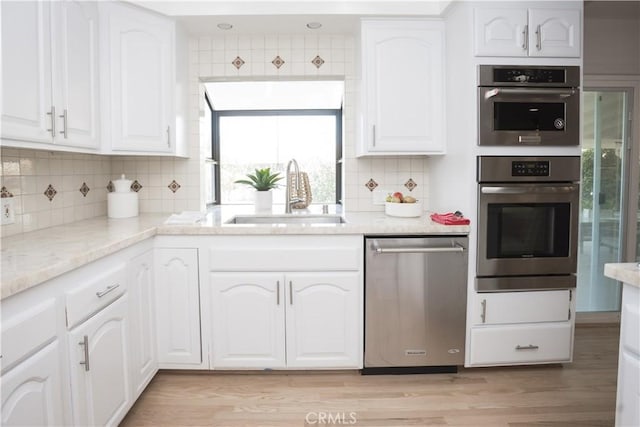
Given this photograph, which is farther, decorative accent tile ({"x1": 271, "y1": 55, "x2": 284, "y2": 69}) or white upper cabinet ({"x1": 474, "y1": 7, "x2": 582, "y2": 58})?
decorative accent tile ({"x1": 271, "y1": 55, "x2": 284, "y2": 69})

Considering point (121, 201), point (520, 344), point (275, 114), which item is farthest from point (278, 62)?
point (520, 344)

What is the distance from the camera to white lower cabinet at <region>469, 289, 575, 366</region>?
231cm

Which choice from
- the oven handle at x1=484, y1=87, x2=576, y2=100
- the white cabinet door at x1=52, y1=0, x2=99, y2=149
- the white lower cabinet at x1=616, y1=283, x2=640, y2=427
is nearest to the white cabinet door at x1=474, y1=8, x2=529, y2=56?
the oven handle at x1=484, y1=87, x2=576, y2=100

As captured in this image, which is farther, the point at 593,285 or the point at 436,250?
the point at 593,285

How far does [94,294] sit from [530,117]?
90.8 inches

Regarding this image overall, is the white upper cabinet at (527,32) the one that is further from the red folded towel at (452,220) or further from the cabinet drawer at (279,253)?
the cabinet drawer at (279,253)

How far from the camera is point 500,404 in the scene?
81.5 inches

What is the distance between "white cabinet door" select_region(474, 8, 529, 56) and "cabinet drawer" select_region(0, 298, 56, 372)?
91.0 inches

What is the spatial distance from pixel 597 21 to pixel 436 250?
2265 millimetres

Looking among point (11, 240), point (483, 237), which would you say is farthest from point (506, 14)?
point (11, 240)

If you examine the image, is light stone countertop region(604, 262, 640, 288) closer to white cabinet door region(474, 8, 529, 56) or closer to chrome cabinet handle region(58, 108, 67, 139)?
white cabinet door region(474, 8, 529, 56)

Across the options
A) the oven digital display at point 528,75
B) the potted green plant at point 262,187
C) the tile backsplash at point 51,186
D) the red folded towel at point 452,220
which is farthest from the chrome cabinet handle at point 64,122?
the oven digital display at point 528,75

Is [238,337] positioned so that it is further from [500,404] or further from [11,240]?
[500,404]

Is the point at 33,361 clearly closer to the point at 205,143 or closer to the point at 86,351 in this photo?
the point at 86,351
